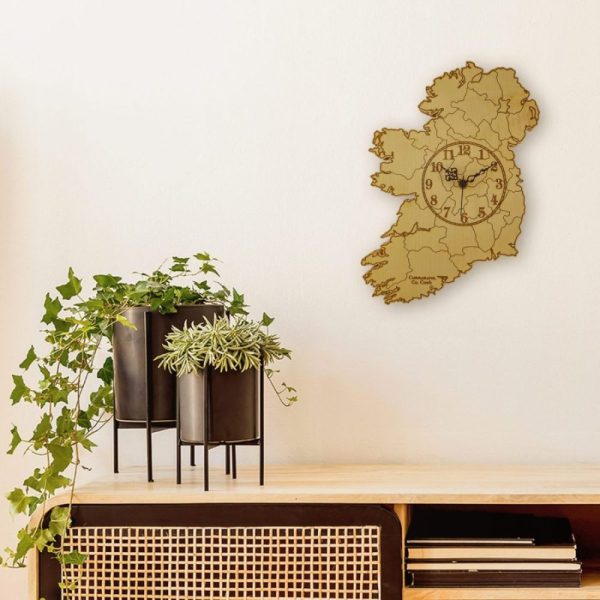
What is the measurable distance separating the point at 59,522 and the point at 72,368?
33cm

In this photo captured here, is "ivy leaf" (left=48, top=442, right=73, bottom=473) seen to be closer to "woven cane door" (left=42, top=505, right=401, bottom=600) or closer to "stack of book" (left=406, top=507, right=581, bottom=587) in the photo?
"woven cane door" (left=42, top=505, right=401, bottom=600)

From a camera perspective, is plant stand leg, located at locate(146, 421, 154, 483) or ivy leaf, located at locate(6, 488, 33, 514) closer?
ivy leaf, located at locate(6, 488, 33, 514)

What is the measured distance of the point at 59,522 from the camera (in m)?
1.67

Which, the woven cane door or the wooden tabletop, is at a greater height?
the wooden tabletop

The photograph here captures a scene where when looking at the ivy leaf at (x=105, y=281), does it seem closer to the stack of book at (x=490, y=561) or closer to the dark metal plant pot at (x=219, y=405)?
the dark metal plant pot at (x=219, y=405)

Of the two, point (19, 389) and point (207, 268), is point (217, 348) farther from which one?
point (19, 389)

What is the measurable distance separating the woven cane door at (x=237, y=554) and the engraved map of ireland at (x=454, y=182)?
0.64m

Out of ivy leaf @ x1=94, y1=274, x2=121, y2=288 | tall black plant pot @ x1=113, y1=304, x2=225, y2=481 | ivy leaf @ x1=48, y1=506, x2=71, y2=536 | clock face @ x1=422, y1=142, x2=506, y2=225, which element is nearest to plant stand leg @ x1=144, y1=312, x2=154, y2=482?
tall black plant pot @ x1=113, y1=304, x2=225, y2=481

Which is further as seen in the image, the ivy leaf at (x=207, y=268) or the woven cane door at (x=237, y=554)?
the ivy leaf at (x=207, y=268)

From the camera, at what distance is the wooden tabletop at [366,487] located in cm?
166

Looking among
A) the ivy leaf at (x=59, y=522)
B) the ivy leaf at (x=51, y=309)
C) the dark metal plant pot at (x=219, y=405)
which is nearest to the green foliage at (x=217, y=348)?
the dark metal plant pot at (x=219, y=405)

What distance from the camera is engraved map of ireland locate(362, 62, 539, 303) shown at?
210 cm

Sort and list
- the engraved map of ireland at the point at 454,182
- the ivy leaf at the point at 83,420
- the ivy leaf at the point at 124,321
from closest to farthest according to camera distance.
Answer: the ivy leaf at the point at 124,321, the ivy leaf at the point at 83,420, the engraved map of ireland at the point at 454,182

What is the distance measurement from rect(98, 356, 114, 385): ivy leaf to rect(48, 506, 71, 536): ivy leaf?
0.36 metres
